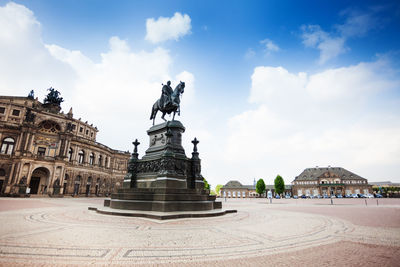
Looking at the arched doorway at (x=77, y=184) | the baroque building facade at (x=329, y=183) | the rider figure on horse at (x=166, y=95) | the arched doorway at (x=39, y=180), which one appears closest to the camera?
the rider figure on horse at (x=166, y=95)

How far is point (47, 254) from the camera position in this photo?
3689 millimetres

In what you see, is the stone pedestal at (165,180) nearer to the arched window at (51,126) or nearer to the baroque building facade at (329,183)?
the arched window at (51,126)

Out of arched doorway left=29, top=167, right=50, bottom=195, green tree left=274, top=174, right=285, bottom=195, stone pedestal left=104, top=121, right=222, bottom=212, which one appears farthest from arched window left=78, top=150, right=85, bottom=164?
green tree left=274, top=174, right=285, bottom=195

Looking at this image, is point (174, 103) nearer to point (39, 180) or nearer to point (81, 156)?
point (39, 180)

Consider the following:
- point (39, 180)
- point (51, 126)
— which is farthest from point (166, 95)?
point (51, 126)

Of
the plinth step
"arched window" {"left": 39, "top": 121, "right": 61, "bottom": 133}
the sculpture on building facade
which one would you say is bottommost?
the plinth step

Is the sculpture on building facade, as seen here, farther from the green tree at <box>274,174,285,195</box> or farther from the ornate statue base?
the green tree at <box>274,174,285,195</box>

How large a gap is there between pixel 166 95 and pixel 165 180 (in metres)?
6.38

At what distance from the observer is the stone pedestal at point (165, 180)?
9.88m

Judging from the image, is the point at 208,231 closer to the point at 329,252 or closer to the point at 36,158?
the point at 329,252

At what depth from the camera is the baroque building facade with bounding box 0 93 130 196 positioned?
35.5m

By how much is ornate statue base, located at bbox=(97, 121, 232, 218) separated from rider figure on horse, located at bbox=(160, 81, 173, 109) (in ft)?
5.27

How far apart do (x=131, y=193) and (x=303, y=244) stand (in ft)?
29.4

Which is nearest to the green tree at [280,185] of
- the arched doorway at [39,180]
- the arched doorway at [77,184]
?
the arched doorway at [77,184]
